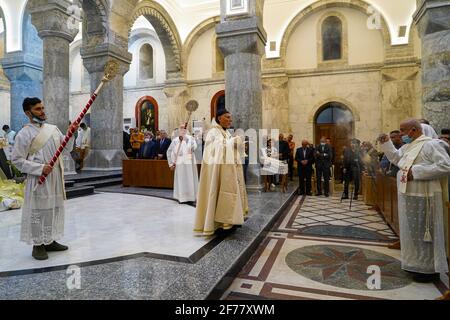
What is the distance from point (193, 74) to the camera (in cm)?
1551

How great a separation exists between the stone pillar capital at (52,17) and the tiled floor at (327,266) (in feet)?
24.2

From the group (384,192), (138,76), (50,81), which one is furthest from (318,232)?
(138,76)

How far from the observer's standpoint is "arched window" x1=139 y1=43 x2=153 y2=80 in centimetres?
1680

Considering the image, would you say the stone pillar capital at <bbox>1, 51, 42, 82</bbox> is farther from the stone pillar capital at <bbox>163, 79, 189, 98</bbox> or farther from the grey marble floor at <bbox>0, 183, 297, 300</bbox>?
the grey marble floor at <bbox>0, 183, 297, 300</bbox>

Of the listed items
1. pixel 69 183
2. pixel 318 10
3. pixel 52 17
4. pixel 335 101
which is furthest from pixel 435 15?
pixel 318 10

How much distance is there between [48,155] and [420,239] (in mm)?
3866

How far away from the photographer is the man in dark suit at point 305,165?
28.0ft

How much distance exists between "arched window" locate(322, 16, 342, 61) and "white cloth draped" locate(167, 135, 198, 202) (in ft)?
30.6

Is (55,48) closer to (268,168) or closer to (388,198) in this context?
(268,168)

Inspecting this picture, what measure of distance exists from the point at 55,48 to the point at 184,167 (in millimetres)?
4934

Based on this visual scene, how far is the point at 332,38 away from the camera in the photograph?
43.3ft

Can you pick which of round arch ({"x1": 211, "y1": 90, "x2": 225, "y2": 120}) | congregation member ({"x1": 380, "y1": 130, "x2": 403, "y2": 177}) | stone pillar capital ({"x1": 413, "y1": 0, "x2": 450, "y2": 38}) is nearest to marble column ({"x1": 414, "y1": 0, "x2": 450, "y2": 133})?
stone pillar capital ({"x1": 413, "y1": 0, "x2": 450, "y2": 38})

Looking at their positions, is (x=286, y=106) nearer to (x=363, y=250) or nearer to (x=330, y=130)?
(x=330, y=130)

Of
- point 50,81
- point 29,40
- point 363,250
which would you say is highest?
point 29,40
